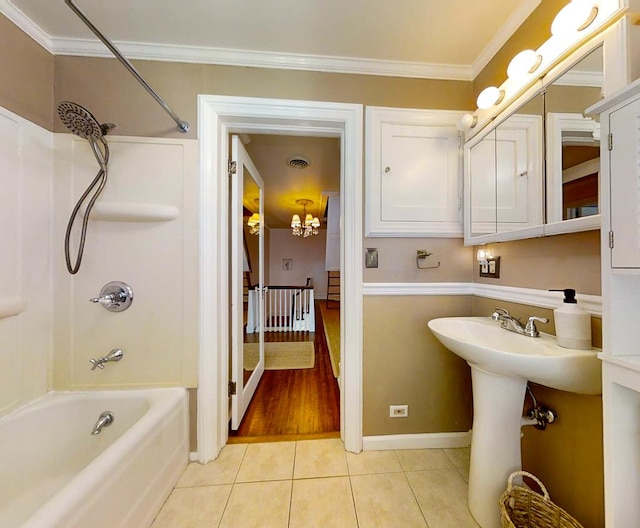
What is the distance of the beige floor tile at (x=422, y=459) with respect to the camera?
1417mm

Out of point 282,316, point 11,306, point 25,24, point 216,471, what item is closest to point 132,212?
point 11,306

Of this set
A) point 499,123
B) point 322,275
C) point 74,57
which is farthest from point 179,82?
point 322,275

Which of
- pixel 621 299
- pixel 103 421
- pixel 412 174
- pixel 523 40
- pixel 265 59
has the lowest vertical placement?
pixel 103 421

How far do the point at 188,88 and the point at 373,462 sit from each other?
246 cm

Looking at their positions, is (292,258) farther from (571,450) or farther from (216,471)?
(571,450)

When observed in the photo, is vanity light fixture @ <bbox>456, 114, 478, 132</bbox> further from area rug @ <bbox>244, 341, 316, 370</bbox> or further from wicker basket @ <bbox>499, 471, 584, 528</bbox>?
area rug @ <bbox>244, 341, 316, 370</bbox>

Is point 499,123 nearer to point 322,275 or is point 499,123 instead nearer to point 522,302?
point 522,302

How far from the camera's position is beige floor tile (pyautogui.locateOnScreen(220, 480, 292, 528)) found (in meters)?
1.10

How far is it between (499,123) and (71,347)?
2630 mm

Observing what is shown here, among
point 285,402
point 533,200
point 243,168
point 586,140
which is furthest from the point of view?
point 285,402

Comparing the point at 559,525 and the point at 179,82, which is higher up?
the point at 179,82

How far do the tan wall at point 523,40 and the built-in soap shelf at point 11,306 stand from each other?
109 inches

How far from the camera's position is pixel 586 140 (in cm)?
88

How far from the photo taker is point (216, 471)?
54.1 inches
